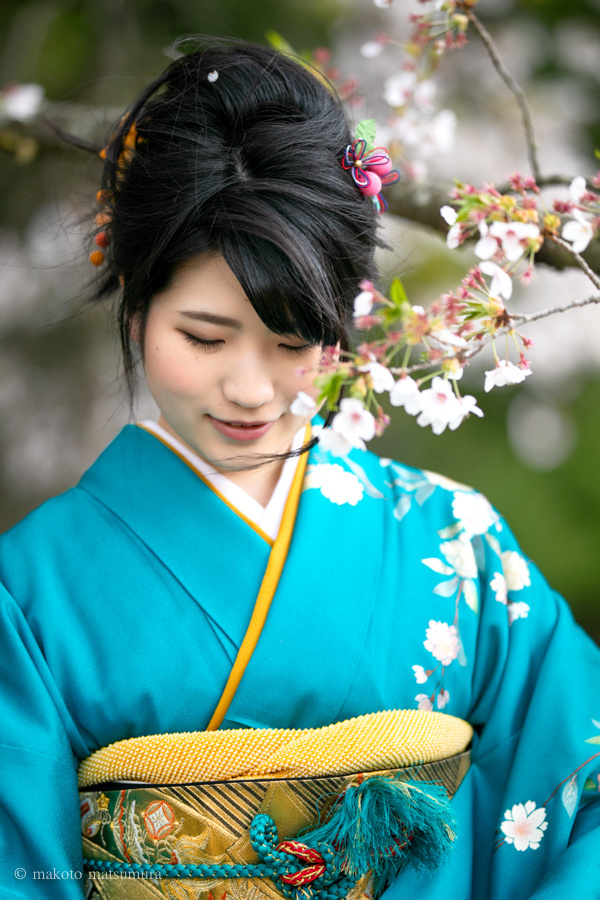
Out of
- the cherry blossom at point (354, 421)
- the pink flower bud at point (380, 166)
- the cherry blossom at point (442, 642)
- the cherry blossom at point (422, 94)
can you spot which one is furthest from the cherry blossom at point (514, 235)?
the cherry blossom at point (422, 94)

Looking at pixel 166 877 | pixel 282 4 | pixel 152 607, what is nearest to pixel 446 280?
pixel 282 4

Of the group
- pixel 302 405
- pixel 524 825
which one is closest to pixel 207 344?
pixel 302 405

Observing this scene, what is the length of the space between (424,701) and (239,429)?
0.57 meters

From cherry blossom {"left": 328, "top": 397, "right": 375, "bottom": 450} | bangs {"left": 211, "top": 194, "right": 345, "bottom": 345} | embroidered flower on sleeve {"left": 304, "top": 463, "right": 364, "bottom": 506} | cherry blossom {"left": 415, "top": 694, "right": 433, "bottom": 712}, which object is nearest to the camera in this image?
cherry blossom {"left": 328, "top": 397, "right": 375, "bottom": 450}

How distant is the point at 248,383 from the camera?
1151mm

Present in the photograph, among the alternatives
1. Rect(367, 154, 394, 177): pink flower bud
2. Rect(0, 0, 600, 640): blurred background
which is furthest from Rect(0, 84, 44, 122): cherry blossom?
Rect(367, 154, 394, 177): pink flower bud

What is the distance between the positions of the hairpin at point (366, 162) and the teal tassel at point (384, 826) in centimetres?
92

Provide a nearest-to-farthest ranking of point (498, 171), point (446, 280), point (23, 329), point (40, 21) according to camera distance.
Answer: point (40, 21) < point (23, 329) < point (446, 280) < point (498, 171)

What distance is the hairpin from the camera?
4.05ft

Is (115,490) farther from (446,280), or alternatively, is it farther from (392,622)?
(446,280)

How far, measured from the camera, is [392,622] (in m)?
1.37

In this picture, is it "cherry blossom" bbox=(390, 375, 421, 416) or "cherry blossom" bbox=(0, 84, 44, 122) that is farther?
"cherry blossom" bbox=(0, 84, 44, 122)

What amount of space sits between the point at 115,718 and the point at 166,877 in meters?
0.25

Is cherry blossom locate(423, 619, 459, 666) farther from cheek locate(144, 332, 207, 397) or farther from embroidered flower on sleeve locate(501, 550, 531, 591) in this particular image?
cheek locate(144, 332, 207, 397)
